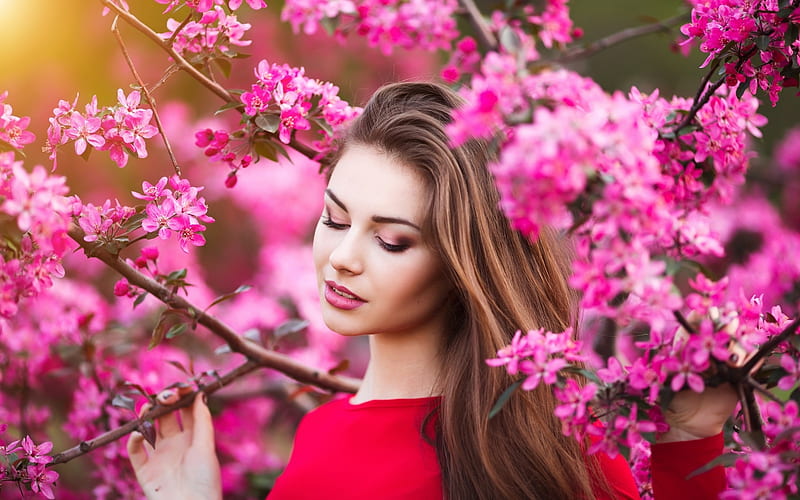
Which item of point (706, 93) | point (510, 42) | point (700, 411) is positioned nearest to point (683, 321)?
point (700, 411)

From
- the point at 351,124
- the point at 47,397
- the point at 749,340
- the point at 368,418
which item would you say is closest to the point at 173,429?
the point at 368,418

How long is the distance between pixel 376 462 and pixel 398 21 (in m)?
1.06

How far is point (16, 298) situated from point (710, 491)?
106cm

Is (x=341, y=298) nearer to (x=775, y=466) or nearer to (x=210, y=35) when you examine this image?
(x=210, y=35)

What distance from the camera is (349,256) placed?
1.37 meters

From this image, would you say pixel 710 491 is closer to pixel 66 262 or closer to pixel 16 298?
pixel 16 298

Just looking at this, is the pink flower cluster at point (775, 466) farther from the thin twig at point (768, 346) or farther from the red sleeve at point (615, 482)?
the red sleeve at point (615, 482)

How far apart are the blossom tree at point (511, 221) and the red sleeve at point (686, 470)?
0.30 ft

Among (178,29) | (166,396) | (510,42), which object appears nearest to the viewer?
(510,42)

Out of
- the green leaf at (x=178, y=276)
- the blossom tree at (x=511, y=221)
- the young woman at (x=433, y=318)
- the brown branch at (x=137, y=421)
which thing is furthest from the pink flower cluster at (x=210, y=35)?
the brown branch at (x=137, y=421)

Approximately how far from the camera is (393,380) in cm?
154

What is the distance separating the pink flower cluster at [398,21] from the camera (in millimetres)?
1926

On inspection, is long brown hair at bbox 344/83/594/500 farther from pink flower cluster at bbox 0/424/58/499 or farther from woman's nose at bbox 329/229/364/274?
pink flower cluster at bbox 0/424/58/499

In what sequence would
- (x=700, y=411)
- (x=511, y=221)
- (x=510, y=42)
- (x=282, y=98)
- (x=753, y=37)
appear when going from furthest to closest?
(x=282, y=98)
(x=753, y=37)
(x=700, y=411)
(x=510, y=42)
(x=511, y=221)
